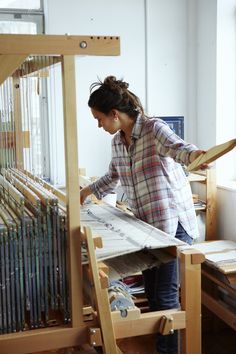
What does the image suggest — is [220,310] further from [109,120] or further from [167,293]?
[109,120]

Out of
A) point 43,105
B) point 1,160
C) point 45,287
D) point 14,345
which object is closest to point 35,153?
point 1,160

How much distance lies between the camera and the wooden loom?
116cm

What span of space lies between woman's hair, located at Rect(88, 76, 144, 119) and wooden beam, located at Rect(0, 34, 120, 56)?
1.41 ft

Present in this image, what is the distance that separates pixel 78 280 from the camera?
1.27m

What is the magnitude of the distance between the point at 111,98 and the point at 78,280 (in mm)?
666

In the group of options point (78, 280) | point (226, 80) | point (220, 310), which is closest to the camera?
point (78, 280)

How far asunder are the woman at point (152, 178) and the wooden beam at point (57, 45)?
0.43 m

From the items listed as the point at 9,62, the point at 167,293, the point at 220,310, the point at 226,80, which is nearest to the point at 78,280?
the point at 167,293

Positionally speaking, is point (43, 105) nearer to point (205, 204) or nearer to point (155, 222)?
point (205, 204)

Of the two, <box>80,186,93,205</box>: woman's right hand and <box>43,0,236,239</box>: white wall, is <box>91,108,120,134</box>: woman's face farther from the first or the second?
<box>43,0,236,239</box>: white wall

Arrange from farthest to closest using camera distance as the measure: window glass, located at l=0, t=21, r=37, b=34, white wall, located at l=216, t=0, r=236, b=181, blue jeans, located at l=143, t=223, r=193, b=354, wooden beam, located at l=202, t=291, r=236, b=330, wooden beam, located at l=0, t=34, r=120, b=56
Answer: window glass, located at l=0, t=21, r=37, b=34, white wall, located at l=216, t=0, r=236, b=181, wooden beam, located at l=202, t=291, r=236, b=330, blue jeans, located at l=143, t=223, r=193, b=354, wooden beam, located at l=0, t=34, r=120, b=56

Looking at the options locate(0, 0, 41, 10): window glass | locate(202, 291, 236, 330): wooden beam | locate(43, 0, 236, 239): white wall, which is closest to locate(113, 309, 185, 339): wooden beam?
locate(202, 291, 236, 330): wooden beam

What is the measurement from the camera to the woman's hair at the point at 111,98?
5.38 ft

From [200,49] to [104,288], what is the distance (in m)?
2.23
